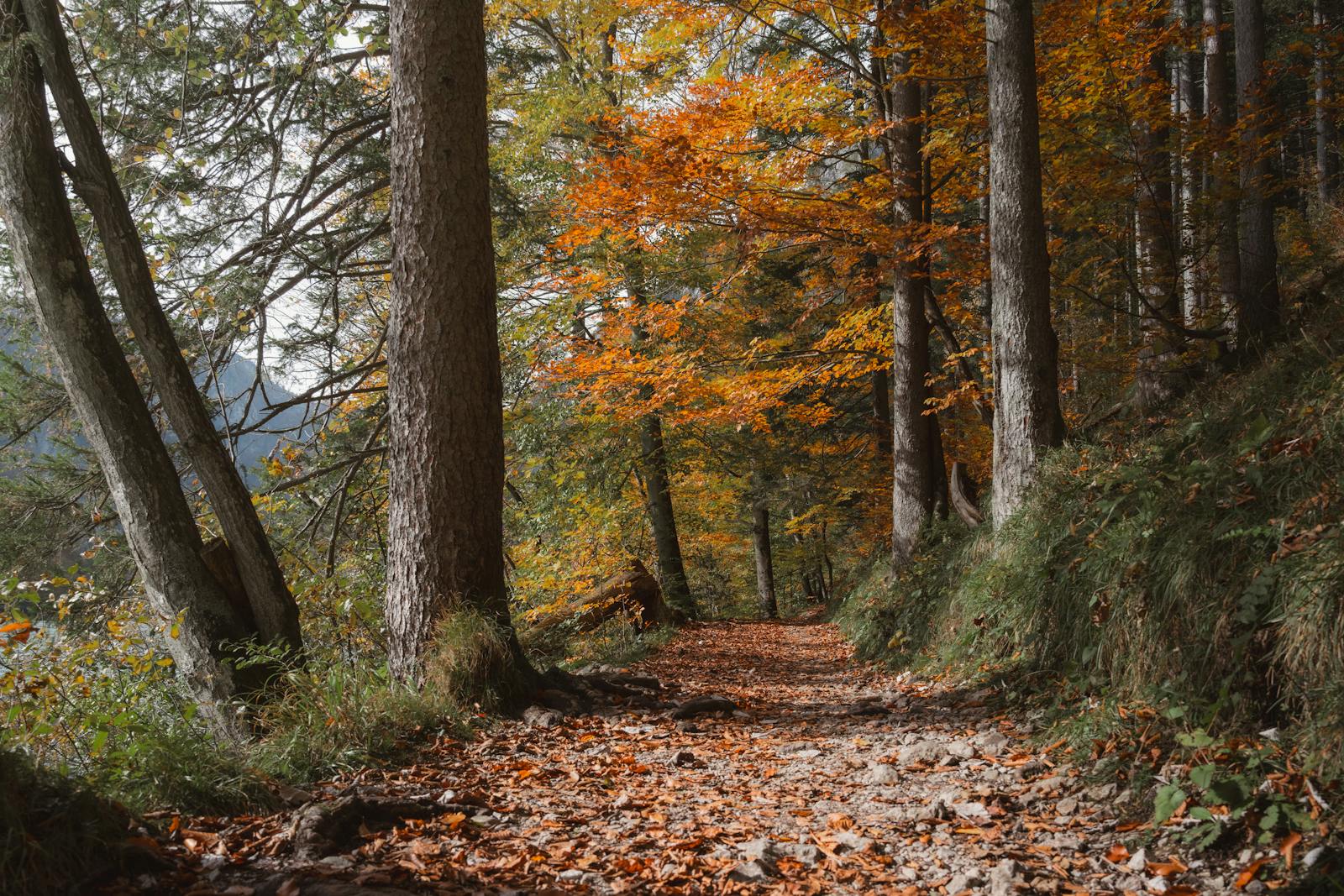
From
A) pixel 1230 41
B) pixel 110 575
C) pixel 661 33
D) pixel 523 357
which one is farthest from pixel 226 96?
pixel 1230 41

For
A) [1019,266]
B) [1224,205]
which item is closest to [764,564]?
[1224,205]

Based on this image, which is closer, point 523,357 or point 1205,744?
point 1205,744

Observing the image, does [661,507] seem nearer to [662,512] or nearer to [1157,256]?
[662,512]

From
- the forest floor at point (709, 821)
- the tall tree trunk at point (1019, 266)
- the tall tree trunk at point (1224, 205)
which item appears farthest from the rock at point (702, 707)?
the tall tree trunk at point (1224, 205)

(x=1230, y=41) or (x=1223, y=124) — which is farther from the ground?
(x=1230, y=41)

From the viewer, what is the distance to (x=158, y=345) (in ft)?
17.5

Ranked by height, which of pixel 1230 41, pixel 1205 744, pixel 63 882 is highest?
pixel 1230 41

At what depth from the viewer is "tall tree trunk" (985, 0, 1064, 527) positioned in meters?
6.21

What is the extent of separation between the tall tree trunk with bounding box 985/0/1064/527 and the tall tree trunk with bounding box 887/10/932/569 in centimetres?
215

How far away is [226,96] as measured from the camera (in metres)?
6.50

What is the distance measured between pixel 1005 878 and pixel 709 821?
1181mm

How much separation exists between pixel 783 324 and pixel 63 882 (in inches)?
645

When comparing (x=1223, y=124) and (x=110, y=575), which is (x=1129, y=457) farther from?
(x=110, y=575)

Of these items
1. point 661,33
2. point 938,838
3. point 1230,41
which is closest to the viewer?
point 938,838
